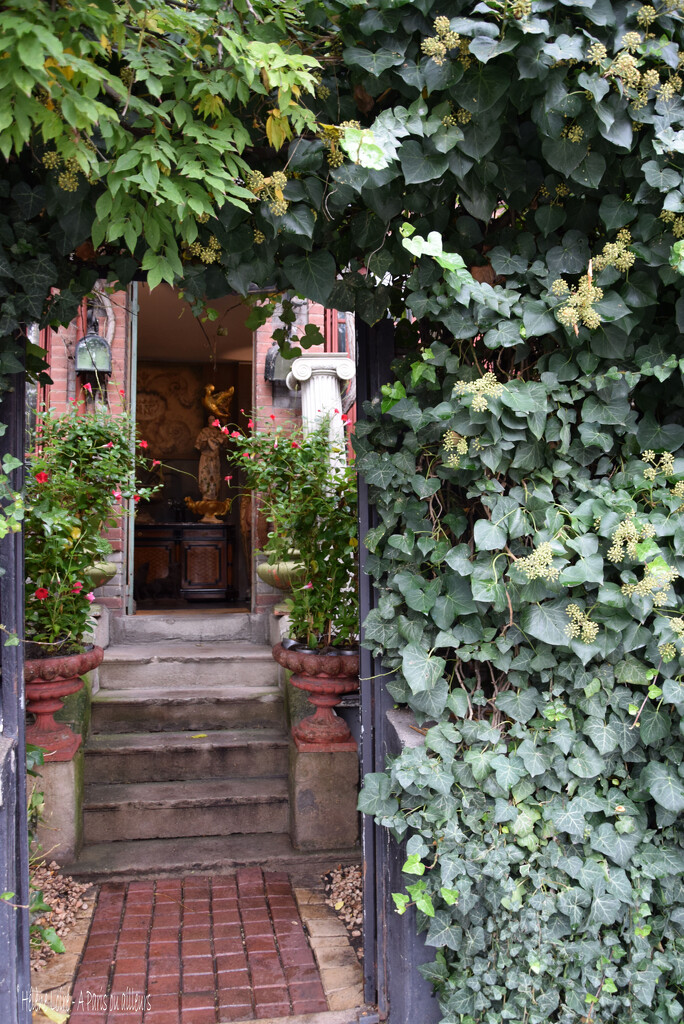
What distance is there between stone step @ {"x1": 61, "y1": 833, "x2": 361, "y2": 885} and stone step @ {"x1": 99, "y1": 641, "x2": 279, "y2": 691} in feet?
3.58

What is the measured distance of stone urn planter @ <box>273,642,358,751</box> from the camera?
383 cm

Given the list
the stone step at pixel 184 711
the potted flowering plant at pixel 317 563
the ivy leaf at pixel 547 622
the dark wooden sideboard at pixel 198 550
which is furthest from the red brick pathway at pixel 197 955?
the dark wooden sideboard at pixel 198 550

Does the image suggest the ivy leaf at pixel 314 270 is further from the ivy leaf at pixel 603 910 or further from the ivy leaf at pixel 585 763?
A: the ivy leaf at pixel 603 910

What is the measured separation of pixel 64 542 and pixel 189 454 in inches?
245

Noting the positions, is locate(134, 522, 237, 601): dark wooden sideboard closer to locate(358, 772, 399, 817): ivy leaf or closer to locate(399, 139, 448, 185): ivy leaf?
locate(358, 772, 399, 817): ivy leaf

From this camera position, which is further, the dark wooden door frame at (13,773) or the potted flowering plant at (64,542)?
the potted flowering plant at (64,542)

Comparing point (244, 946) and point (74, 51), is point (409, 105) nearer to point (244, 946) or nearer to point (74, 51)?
point (74, 51)

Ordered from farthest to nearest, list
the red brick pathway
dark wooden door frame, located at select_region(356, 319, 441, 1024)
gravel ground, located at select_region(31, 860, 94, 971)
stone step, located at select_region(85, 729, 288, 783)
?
1. stone step, located at select_region(85, 729, 288, 783)
2. gravel ground, located at select_region(31, 860, 94, 971)
3. the red brick pathway
4. dark wooden door frame, located at select_region(356, 319, 441, 1024)

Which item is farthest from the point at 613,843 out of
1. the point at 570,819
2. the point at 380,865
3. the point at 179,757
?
the point at 179,757

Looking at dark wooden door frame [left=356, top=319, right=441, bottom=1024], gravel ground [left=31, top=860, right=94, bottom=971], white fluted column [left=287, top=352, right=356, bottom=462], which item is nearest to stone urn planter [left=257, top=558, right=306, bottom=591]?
white fluted column [left=287, top=352, right=356, bottom=462]

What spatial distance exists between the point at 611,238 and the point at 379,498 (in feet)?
3.08

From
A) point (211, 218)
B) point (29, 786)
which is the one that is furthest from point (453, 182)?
point (29, 786)

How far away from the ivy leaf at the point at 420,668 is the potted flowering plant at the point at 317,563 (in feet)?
5.34

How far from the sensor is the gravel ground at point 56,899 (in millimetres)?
3008
